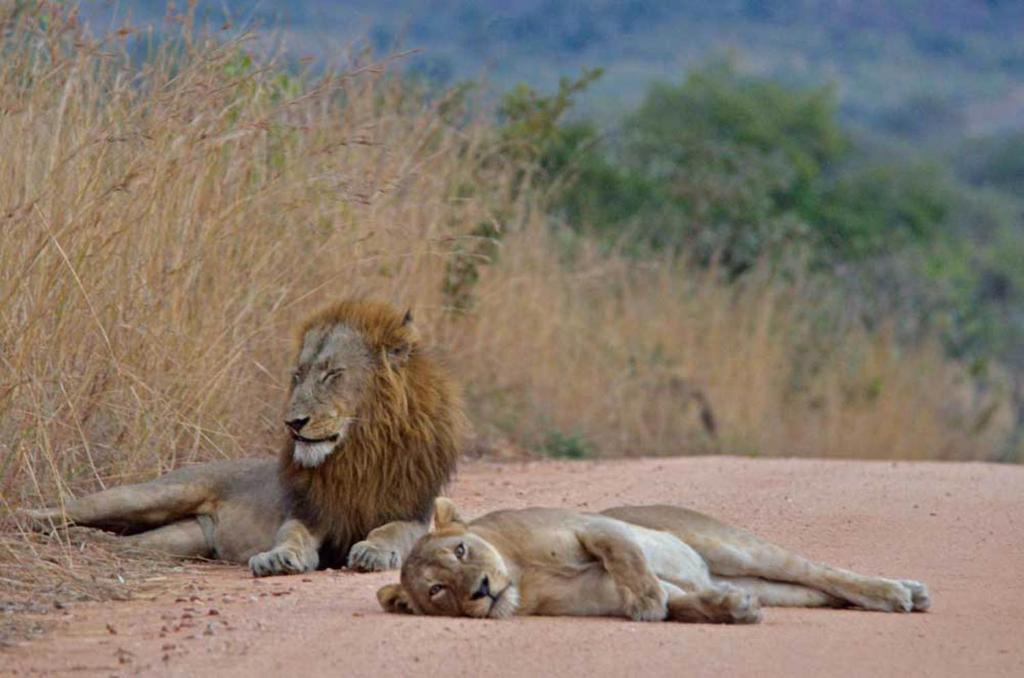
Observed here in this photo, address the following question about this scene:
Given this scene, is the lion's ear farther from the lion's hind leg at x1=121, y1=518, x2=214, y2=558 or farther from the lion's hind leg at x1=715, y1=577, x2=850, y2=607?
the lion's hind leg at x1=715, y1=577, x2=850, y2=607

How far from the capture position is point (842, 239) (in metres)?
21.0

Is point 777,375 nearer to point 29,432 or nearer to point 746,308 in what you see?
point 746,308

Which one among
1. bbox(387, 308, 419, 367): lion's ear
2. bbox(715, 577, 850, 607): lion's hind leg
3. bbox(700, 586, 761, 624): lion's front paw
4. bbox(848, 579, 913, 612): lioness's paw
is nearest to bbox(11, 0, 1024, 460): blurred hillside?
bbox(387, 308, 419, 367): lion's ear

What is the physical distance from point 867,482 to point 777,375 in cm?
503

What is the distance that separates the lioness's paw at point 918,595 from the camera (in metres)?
6.27

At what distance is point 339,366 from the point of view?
7.21 metres

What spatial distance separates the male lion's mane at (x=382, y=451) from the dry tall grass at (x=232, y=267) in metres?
0.67

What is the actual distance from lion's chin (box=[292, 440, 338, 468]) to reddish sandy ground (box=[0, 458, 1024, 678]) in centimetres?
44

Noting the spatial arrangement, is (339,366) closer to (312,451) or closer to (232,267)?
(312,451)

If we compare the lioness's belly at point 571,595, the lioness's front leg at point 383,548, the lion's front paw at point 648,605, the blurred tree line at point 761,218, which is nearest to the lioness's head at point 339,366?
the lioness's front leg at point 383,548

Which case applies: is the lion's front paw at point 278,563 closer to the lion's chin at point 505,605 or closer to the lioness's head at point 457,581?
the lioness's head at point 457,581

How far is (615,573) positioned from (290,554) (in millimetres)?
1500

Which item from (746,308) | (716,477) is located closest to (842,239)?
(746,308)

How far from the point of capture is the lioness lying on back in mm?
5770
